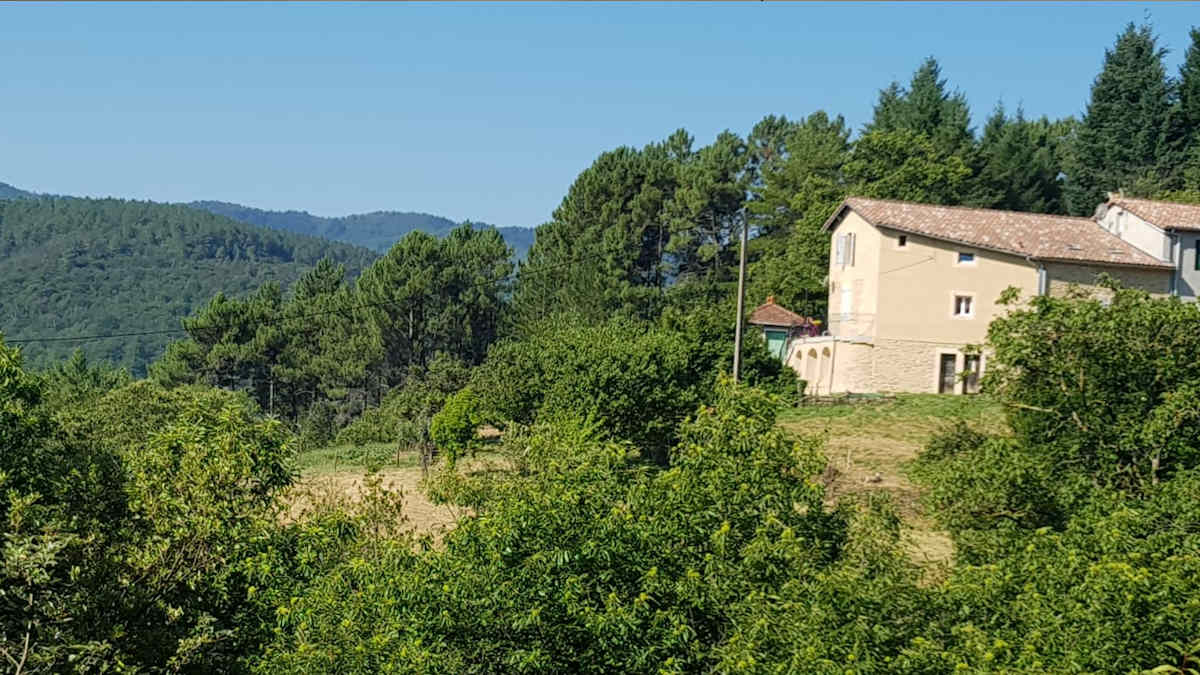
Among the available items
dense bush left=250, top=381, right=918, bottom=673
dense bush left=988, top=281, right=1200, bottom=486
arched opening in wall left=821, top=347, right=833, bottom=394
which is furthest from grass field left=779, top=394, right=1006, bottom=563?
dense bush left=250, top=381, right=918, bottom=673

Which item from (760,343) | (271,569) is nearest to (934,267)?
(760,343)

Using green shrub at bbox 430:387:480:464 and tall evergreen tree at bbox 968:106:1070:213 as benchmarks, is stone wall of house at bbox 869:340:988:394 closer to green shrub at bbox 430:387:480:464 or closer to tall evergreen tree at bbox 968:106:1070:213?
green shrub at bbox 430:387:480:464

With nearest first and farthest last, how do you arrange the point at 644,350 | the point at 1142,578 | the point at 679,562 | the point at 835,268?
the point at 1142,578 → the point at 679,562 → the point at 644,350 → the point at 835,268

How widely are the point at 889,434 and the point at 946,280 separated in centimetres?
932

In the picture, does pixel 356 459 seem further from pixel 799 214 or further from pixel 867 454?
pixel 799 214

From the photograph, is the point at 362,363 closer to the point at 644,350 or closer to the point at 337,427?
the point at 337,427

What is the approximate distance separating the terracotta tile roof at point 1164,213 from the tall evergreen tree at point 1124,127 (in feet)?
73.8

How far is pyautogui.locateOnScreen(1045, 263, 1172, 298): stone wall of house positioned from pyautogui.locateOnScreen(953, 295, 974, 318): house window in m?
2.66

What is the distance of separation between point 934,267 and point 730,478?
95.1ft

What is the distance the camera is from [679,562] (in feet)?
52.9

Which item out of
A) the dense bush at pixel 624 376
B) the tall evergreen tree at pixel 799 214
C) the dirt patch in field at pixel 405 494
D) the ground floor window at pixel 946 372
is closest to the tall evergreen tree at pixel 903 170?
the tall evergreen tree at pixel 799 214

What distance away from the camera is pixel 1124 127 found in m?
69.1

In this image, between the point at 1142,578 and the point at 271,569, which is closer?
the point at 1142,578

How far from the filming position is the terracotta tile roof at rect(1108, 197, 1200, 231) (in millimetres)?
43625
